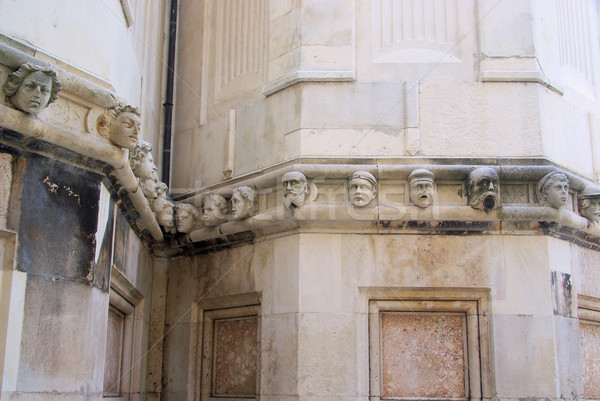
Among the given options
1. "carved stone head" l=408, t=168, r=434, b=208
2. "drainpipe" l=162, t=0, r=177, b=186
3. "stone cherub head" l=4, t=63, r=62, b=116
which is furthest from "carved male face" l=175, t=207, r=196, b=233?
"stone cherub head" l=4, t=63, r=62, b=116

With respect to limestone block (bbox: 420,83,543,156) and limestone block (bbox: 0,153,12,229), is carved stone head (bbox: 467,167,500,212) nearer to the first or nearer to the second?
limestone block (bbox: 420,83,543,156)

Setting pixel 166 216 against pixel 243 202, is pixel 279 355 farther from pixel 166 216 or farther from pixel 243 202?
pixel 166 216

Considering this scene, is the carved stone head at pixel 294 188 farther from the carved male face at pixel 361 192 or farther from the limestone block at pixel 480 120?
the limestone block at pixel 480 120

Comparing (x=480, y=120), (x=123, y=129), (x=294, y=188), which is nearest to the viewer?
(x=123, y=129)

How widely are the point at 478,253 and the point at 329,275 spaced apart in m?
1.21

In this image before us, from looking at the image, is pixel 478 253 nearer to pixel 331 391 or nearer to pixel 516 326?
pixel 516 326

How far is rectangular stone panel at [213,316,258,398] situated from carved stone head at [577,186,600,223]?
296 centimetres

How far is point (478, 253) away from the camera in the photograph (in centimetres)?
599

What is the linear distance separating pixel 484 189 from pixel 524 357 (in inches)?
52.2

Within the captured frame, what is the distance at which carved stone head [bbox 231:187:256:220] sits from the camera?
634cm

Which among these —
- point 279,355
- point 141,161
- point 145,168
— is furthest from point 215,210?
point 279,355

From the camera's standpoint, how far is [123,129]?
15.9ft

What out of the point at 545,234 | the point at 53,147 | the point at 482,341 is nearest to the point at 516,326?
the point at 482,341

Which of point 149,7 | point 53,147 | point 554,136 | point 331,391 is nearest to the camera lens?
point 53,147
